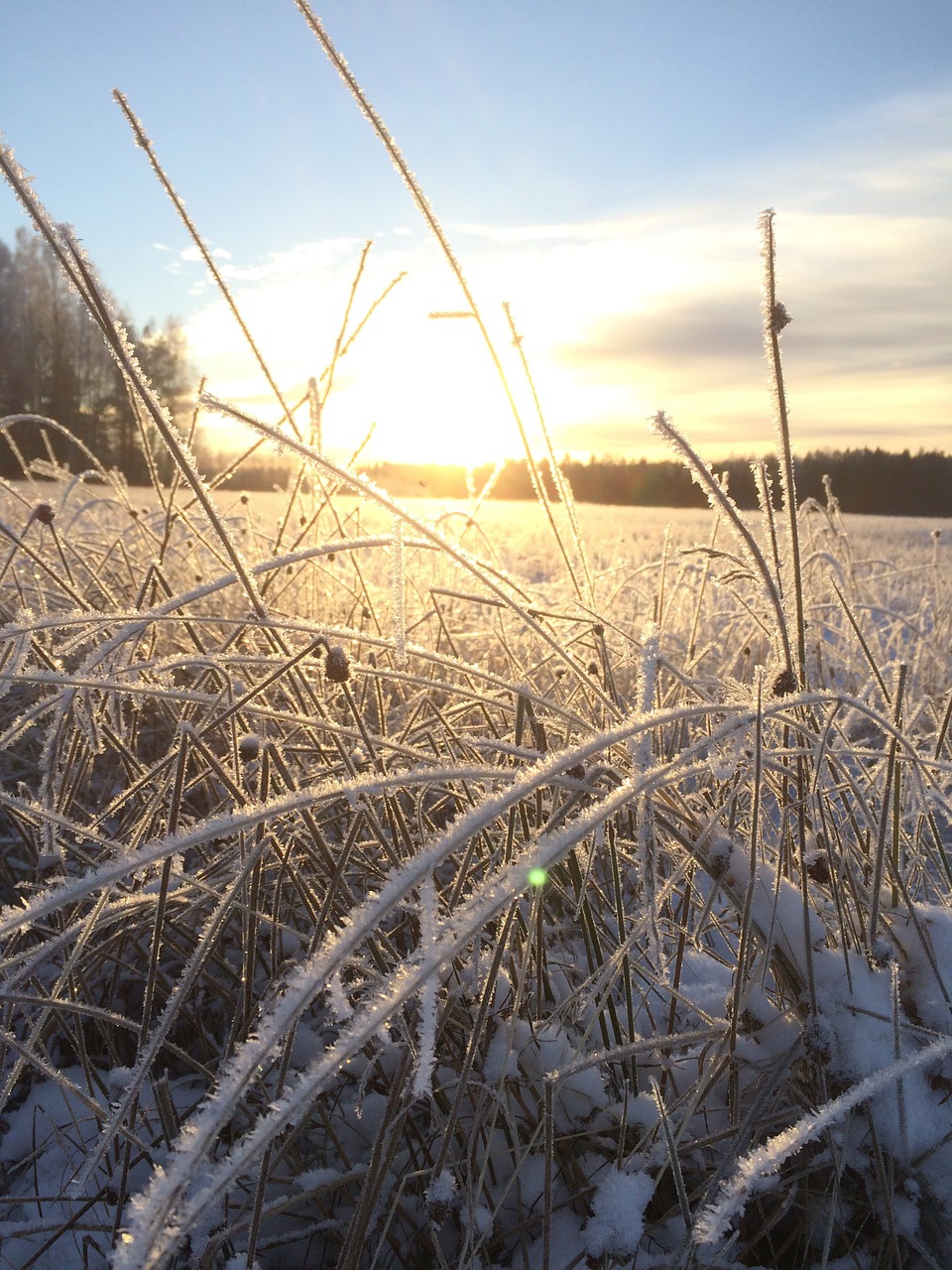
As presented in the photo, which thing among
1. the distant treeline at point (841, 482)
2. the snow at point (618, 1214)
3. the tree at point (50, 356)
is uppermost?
the tree at point (50, 356)

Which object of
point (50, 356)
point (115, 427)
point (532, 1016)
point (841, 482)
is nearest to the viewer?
point (532, 1016)

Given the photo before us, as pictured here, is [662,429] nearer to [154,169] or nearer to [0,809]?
[154,169]

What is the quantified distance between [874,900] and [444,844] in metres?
0.52

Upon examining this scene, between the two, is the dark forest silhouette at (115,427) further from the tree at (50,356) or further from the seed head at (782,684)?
the seed head at (782,684)

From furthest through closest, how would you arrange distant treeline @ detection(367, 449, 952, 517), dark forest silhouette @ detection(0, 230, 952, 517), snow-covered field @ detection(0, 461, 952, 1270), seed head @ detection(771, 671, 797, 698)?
1. distant treeline @ detection(367, 449, 952, 517)
2. dark forest silhouette @ detection(0, 230, 952, 517)
3. seed head @ detection(771, 671, 797, 698)
4. snow-covered field @ detection(0, 461, 952, 1270)

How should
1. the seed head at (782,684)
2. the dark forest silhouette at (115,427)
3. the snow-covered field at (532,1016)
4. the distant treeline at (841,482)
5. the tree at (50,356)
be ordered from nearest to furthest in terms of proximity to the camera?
the snow-covered field at (532,1016), the seed head at (782,684), the dark forest silhouette at (115,427), the tree at (50,356), the distant treeline at (841,482)

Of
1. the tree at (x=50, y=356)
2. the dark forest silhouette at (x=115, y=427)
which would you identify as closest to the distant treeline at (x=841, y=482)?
the dark forest silhouette at (x=115, y=427)

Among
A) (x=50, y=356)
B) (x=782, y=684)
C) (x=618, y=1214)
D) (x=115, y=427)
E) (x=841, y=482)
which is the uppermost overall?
(x=50, y=356)

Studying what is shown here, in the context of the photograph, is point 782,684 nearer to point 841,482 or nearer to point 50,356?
point 50,356

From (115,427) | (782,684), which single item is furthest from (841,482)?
(782,684)

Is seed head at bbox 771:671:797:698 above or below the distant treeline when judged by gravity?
below

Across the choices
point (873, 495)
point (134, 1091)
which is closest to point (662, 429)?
point (134, 1091)

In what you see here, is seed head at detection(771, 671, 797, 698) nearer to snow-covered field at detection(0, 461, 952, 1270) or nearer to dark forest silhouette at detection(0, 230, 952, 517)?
snow-covered field at detection(0, 461, 952, 1270)

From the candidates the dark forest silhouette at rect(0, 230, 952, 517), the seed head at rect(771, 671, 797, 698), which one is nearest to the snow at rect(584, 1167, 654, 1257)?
the seed head at rect(771, 671, 797, 698)
